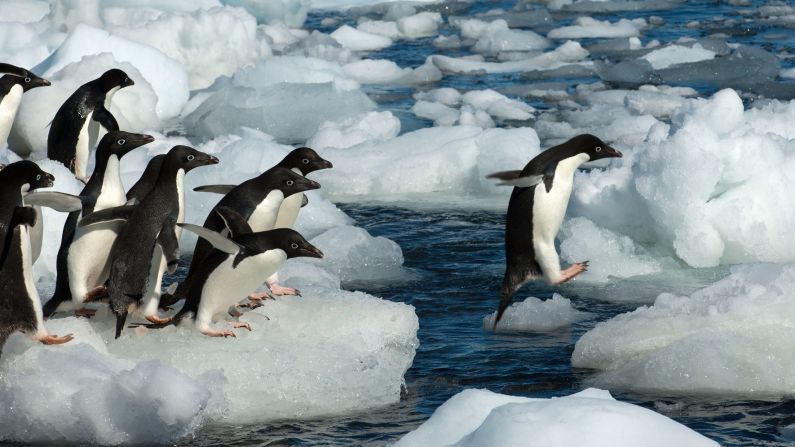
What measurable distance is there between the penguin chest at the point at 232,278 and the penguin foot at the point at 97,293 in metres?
0.45

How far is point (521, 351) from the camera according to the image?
19.4ft

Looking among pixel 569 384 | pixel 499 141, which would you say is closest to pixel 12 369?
pixel 569 384

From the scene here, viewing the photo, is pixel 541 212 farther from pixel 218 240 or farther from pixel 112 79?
pixel 112 79

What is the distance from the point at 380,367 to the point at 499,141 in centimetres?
437

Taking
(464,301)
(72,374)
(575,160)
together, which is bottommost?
(464,301)

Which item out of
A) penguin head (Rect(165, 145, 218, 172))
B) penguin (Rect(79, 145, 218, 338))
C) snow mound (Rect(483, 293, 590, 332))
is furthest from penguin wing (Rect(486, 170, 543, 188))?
penguin (Rect(79, 145, 218, 338))

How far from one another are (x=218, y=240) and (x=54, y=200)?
2.26 ft

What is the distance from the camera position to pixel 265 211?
18.7ft

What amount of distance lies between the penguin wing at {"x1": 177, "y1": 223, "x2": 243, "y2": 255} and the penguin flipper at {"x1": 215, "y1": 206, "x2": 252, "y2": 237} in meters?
0.22

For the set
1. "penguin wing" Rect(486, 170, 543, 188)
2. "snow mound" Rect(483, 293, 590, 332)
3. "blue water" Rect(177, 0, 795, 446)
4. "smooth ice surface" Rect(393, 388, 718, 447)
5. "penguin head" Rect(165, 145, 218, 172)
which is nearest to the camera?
"smooth ice surface" Rect(393, 388, 718, 447)

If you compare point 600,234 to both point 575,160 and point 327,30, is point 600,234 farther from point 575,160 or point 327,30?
point 327,30

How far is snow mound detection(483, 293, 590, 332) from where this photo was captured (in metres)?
6.32

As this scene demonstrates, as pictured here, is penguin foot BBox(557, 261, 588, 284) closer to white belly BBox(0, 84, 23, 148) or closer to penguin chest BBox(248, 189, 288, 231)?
penguin chest BBox(248, 189, 288, 231)

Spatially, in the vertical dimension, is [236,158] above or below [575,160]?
below
